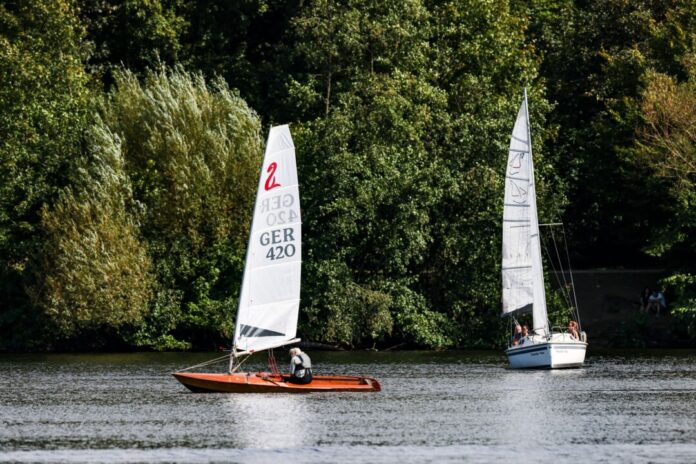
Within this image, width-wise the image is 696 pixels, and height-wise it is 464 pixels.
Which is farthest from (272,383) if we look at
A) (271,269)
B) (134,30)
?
(134,30)

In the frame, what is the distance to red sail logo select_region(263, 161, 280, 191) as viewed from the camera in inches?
2021

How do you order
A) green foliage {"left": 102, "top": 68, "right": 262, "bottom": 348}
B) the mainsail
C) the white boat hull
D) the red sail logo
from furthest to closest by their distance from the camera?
green foliage {"left": 102, "top": 68, "right": 262, "bottom": 348}, the mainsail, the white boat hull, the red sail logo

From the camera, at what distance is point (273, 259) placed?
5119 centimetres

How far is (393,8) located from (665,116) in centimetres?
1646

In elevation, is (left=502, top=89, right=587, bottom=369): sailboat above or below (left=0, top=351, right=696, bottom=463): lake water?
above

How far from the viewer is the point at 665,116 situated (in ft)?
245

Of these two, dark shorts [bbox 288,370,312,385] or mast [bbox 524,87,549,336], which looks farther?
mast [bbox 524,87,549,336]

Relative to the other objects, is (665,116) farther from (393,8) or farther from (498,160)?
(393,8)

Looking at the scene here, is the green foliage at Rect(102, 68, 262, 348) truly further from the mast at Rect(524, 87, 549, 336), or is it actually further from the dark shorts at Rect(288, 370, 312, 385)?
the dark shorts at Rect(288, 370, 312, 385)

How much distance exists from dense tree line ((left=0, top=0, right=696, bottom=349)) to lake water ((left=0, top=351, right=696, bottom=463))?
11.9 m

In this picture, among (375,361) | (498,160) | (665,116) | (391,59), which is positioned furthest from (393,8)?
(375,361)

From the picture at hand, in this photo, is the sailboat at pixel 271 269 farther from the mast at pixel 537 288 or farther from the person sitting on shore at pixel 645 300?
the person sitting on shore at pixel 645 300

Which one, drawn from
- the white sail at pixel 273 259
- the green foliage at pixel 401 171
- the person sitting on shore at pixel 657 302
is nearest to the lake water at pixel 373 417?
the white sail at pixel 273 259

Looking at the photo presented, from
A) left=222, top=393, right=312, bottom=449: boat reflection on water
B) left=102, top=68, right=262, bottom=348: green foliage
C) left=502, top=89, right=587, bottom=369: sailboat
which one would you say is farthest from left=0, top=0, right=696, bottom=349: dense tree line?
left=222, top=393, right=312, bottom=449: boat reflection on water
